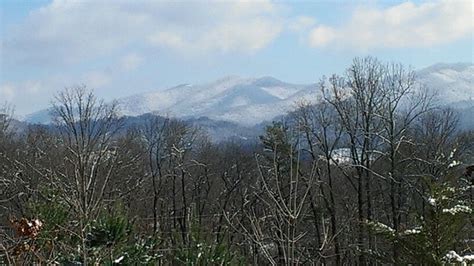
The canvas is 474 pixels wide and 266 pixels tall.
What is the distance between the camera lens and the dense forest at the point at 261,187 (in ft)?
14.0

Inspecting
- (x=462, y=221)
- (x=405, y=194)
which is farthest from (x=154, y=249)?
(x=405, y=194)

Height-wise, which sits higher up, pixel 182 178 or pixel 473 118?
pixel 182 178

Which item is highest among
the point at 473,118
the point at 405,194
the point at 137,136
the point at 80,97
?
the point at 80,97

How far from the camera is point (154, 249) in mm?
4688

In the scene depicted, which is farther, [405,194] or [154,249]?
[405,194]

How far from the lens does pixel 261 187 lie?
290 inches

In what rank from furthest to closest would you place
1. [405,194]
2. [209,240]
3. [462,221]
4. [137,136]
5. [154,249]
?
[137,136] → [405,194] → [462,221] → [154,249] → [209,240]

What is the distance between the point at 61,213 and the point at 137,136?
31.0 metres

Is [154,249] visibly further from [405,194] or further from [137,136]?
[137,136]

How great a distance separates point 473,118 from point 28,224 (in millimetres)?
151545

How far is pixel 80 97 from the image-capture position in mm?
19703

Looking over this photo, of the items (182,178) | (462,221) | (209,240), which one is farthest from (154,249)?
(182,178)

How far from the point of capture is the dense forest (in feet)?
14.0

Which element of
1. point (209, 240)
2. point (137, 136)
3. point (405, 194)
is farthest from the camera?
point (137, 136)
